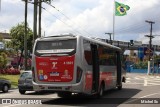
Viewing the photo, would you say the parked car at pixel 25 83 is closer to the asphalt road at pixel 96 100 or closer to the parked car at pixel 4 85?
the asphalt road at pixel 96 100

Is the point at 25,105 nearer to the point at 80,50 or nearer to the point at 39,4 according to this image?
the point at 80,50

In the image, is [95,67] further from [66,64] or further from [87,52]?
[66,64]

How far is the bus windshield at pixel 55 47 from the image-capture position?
18.6 m

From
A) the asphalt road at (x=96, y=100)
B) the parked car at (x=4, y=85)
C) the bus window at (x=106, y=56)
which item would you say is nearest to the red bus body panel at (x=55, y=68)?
the asphalt road at (x=96, y=100)

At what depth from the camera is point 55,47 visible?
62.3 feet

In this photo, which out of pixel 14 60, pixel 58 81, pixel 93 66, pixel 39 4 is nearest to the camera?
pixel 58 81

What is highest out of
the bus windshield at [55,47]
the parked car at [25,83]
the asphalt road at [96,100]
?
the bus windshield at [55,47]

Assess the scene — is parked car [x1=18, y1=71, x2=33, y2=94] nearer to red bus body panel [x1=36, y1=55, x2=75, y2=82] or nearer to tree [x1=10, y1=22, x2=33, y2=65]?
red bus body panel [x1=36, y1=55, x2=75, y2=82]

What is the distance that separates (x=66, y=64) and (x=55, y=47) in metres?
1.12

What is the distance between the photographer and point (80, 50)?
60.1 ft

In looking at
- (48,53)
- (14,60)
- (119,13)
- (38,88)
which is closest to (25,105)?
(38,88)

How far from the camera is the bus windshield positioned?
18.6 meters

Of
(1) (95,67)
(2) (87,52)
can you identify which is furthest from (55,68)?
(1) (95,67)

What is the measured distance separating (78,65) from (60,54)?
1.09 meters
